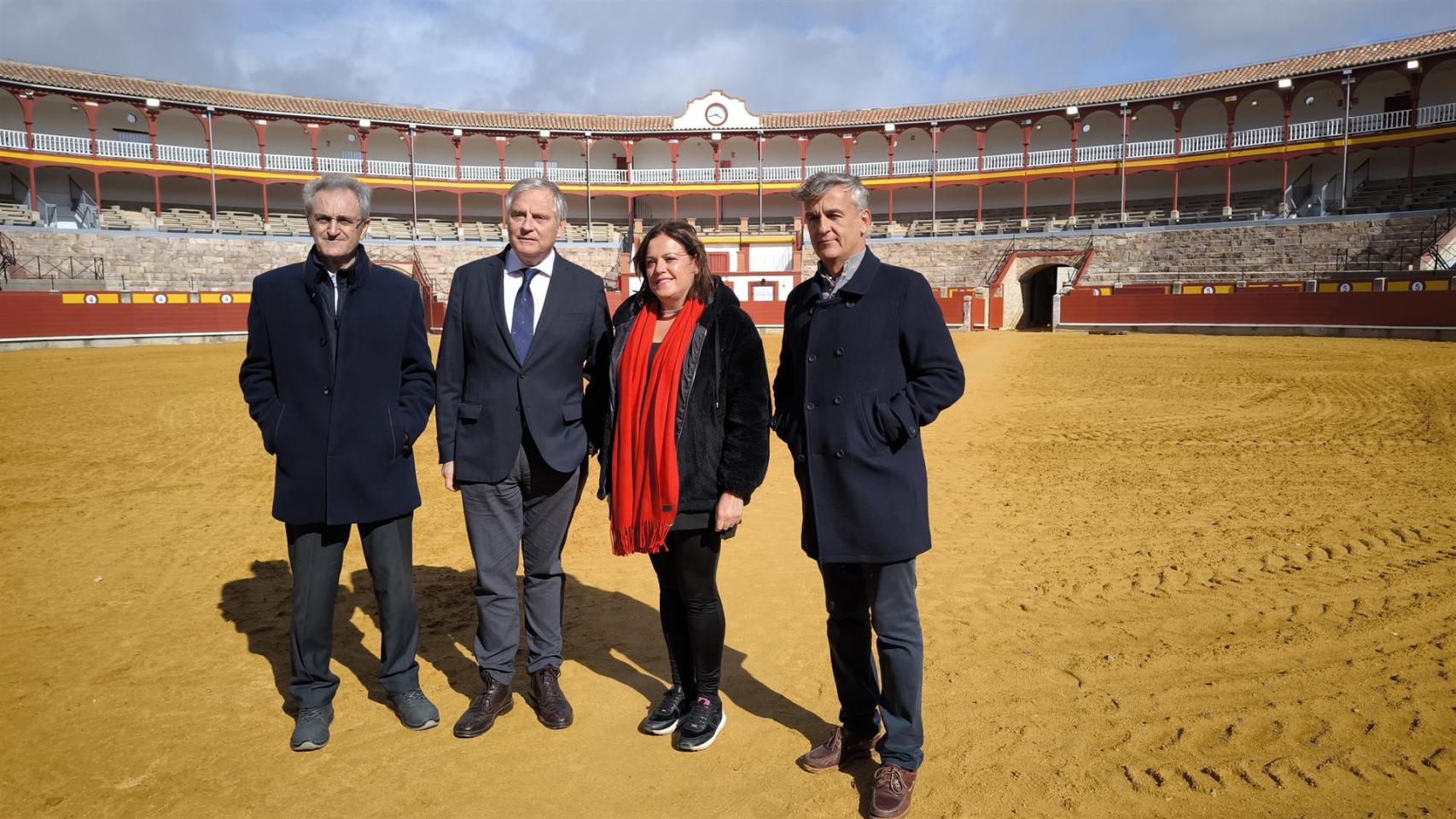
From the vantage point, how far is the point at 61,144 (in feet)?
101

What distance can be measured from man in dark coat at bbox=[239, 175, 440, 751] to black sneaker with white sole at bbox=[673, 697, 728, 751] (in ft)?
2.90

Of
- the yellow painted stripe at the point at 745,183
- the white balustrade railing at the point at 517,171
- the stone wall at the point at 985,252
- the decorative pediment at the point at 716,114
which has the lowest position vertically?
the stone wall at the point at 985,252

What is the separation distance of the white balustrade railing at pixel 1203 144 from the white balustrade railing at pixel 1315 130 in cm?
212

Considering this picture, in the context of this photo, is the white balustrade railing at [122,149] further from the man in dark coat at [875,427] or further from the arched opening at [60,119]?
the man in dark coat at [875,427]

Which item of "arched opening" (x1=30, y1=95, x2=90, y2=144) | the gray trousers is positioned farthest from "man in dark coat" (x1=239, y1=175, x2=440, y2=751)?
"arched opening" (x1=30, y1=95, x2=90, y2=144)

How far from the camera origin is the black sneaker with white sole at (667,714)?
10.1ft

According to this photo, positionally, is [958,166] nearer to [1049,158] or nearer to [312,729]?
[1049,158]

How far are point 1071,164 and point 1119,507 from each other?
31576 millimetres

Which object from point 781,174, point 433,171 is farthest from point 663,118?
point 433,171

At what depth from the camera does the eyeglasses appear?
2908 mm

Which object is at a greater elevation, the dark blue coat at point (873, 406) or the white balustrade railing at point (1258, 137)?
the white balustrade railing at point (1258, 137)

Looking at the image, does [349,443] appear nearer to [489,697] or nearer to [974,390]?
[489,697]

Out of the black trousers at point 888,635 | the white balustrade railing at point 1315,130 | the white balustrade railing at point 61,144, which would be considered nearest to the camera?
the black trousers at point 888,635

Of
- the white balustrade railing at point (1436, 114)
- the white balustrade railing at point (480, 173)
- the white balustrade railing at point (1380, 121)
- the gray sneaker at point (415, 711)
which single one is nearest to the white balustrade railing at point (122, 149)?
the white balustrade railing at point (480, 173)
